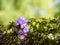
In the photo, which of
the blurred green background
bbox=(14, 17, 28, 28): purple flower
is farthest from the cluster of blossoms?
the blurred green background

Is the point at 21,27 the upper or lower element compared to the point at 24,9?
lower

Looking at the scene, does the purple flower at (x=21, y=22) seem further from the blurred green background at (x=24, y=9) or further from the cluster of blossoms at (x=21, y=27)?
the blurred green background at (x=24, y=9)

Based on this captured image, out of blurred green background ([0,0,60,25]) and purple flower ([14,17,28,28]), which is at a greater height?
blurred green background ([0,0,60,25])

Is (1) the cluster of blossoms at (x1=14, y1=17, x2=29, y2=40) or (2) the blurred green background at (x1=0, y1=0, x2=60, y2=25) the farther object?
(2) the blurred green background at (x1=0, y1=0, x2=60, y2=25)

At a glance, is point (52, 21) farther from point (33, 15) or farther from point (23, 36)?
point (33, 15)

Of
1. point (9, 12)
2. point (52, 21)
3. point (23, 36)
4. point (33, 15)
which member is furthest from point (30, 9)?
point (23, 36)

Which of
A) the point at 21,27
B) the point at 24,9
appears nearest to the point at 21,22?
the point at 21,27

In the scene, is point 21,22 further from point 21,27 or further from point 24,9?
point 24,9

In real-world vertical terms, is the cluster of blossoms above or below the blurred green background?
below

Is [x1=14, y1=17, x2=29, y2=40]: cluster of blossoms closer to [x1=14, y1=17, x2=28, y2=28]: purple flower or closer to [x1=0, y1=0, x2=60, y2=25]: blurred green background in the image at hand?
[x1=14, y1=17, x2=28, y2=28]: purple flower
